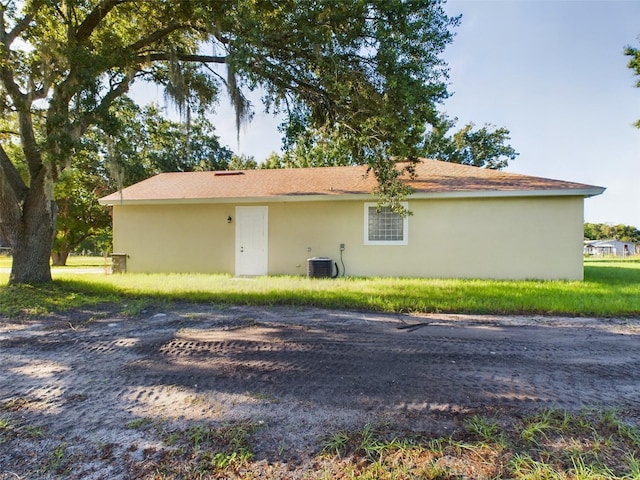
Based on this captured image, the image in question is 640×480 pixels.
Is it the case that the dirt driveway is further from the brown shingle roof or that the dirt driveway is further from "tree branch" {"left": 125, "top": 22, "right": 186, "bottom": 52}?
"tree branch" {"left": 125, "top": 22, "right": 186, "bottom": 52}

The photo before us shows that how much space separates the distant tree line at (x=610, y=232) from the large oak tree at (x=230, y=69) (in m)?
79.8

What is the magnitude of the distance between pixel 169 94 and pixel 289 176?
247 inches

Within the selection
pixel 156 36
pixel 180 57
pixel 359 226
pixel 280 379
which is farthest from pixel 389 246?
pixel 156 36

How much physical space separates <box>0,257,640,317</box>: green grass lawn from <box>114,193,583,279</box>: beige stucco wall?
62.5 inches

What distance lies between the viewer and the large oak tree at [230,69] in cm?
583

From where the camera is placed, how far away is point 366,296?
6785mm

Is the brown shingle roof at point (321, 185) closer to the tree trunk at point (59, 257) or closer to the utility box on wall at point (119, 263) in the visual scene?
the utility box on wall at point (119, 263)

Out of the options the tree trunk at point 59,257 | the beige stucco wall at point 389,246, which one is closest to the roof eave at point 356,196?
the beige stucco wall at point 389,246

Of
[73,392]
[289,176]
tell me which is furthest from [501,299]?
[289,176]

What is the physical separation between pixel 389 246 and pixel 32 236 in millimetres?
9550

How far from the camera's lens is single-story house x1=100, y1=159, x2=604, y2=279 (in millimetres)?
9758

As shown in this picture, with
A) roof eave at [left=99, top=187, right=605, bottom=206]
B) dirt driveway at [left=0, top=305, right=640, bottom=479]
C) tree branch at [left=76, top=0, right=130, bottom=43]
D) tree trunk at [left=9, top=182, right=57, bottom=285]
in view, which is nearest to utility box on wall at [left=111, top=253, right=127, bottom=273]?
roof eave at [left=99, top=187, right=605, bottom=206]

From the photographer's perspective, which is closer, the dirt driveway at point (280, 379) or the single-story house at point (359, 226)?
the dirt driveway at point (280, 379)

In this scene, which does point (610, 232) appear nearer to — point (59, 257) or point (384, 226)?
point (384, 226)
